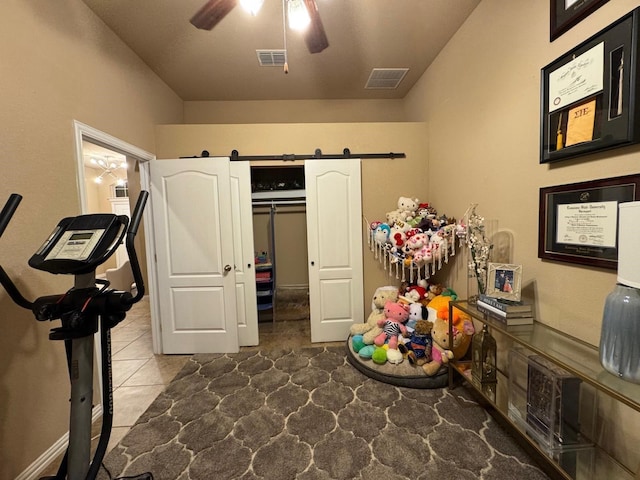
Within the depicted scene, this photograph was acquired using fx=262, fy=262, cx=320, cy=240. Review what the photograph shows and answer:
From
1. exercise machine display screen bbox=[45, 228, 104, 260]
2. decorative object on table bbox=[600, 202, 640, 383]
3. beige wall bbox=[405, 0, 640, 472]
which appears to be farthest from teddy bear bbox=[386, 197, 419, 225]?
A: exercise machine display screen bbox=[45, 228, 104, 260]

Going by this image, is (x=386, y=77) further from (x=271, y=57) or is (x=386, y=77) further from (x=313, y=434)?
(x=313, y=434)

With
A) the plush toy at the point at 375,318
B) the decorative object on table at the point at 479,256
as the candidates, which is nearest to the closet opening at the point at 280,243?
the plush toy at the point at 375,318

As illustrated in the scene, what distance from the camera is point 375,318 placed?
2596 mm

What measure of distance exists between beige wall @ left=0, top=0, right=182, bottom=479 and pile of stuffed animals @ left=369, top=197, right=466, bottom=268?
2511 millimetres

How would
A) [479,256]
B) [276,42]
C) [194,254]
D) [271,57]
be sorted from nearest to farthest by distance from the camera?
[479,256] → [276,42] → [271,57] → [194,254]

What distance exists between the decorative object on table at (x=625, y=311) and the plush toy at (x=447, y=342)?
3.35 ft

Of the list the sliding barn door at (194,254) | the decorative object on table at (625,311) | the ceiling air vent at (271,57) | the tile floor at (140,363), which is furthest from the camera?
the sliding barn door at (194,254)

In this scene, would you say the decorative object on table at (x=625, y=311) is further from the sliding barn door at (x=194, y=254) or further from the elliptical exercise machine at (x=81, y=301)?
the sliding barn door at (x=194, y=254)

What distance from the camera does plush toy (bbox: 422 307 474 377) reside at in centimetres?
203

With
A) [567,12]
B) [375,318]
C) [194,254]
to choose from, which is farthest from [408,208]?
[194,254]

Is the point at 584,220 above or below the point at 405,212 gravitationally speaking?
below

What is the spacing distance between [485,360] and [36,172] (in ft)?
9.94

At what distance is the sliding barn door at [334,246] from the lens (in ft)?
9.36

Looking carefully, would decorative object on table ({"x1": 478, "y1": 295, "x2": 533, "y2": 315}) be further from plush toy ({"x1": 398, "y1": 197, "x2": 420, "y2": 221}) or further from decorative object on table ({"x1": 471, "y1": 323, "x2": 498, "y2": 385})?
plush toy ({"x1": 398, "y1": 197, "x2": 420, "y2": 221})
